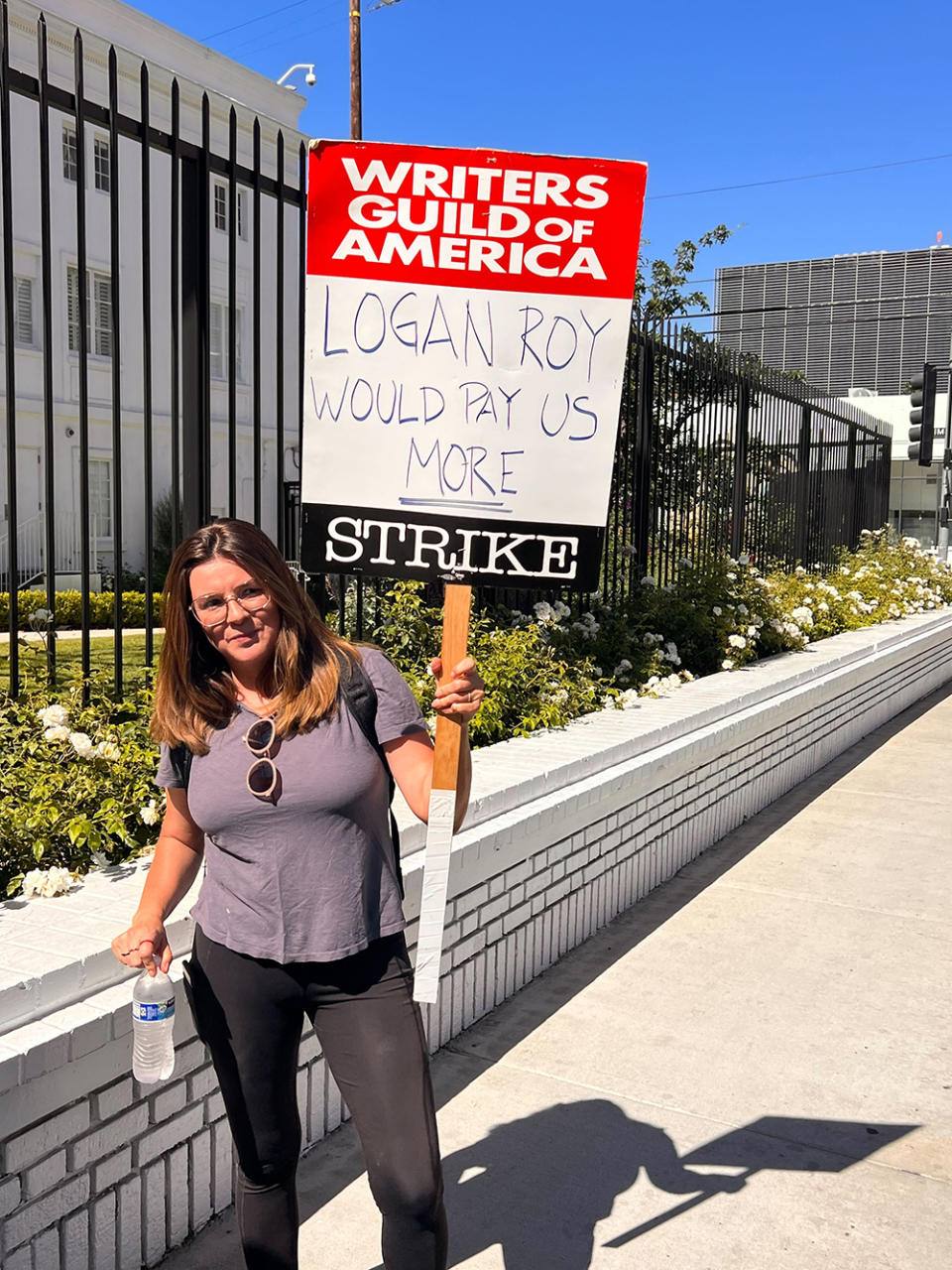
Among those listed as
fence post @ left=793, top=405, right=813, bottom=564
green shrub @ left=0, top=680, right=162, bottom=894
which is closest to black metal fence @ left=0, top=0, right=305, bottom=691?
green shrub @ left=0, top=680, right=162, bottom=894

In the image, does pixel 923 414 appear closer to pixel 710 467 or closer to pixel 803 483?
pixel 803 483

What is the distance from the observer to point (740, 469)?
1058 centimetres

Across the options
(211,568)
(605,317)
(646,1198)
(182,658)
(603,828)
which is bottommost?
(646,1198)

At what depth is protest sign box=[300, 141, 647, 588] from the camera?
276 cm

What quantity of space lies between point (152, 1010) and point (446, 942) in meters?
1.72

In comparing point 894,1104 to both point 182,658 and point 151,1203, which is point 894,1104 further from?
point 182,658

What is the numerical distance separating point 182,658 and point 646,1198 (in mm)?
1910

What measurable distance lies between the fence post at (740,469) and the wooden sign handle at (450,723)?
8.59 m

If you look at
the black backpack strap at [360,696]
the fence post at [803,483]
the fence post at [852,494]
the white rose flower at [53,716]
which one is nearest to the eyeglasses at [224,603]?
the black backpack strap at [360,696]

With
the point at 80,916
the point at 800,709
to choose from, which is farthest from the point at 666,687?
the point at 80,916

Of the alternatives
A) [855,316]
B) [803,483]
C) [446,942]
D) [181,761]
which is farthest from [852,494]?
[855,316]

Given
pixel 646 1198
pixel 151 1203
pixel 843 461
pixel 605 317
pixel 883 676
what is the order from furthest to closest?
pixel 843 461, pixel 883 676, pixel 646 1198, pixel 605 317, pixel 151 1203

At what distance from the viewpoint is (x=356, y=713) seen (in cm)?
234

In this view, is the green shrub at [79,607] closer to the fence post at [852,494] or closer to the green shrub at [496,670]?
the green shrub at [496,670]
